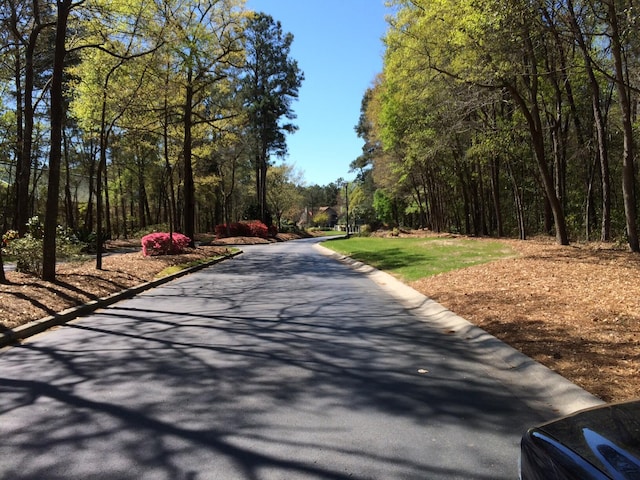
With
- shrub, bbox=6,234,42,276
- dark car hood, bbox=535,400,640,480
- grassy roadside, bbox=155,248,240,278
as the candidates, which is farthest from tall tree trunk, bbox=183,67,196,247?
dark car hood, bbox=535,400,640,480

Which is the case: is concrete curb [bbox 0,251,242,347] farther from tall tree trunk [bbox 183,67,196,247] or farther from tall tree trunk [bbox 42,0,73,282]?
tall tree trunk [bbox 183,67,196,247]

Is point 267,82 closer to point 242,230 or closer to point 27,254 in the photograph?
point 242,230

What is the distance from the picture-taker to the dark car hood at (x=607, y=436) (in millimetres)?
1851

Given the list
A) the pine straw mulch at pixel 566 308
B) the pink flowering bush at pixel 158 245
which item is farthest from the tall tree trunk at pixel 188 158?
the pine straw mulch at pixel 566 308

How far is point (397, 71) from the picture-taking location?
1845 cm

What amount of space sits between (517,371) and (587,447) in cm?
385

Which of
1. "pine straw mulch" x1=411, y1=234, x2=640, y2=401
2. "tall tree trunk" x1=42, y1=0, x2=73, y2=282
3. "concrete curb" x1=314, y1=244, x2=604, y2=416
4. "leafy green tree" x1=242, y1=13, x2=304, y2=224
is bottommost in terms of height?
"concrete curb" x1=314, y1=244, x2=604, y2=416

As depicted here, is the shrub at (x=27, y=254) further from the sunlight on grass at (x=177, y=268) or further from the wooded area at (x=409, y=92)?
the sunlight on grass at (x=177, y=268)

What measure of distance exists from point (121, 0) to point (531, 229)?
38.0 meters

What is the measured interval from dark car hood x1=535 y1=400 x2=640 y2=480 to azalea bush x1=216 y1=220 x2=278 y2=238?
41.4 meters

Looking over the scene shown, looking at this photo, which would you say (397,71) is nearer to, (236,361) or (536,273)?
(536,273)

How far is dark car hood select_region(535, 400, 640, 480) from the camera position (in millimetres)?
1851

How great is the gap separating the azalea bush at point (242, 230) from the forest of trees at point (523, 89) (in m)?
14.3

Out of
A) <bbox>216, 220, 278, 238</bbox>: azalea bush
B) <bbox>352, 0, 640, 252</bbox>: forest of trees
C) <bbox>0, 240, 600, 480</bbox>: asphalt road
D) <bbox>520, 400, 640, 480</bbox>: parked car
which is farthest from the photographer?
<bbox>216, 220, 278, 238</bbox>: azalea bush
